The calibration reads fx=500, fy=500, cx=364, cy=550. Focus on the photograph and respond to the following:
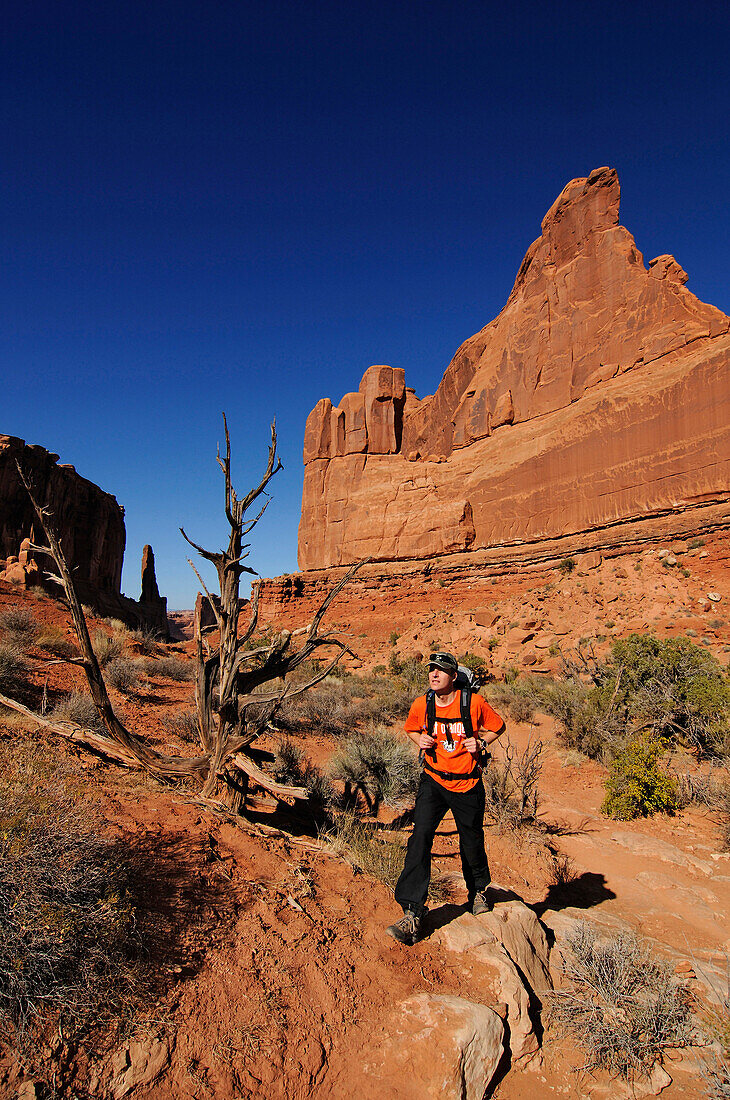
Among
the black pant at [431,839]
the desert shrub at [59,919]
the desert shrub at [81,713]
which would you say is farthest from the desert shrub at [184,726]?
A: the black pant at [431,839]

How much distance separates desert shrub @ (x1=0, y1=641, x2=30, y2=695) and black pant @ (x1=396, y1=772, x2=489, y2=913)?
240 inches

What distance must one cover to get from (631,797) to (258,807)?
4.54m

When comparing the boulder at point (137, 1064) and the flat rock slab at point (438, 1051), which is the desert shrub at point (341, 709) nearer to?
the flat rock slab at point (438, 1051)

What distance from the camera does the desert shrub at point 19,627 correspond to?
9.69 meters

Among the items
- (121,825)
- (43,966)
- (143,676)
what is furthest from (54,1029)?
(143,676)

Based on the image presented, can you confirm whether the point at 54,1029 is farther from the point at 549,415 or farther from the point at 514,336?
the point at 514,336

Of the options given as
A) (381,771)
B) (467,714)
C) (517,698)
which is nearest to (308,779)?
(381,771)

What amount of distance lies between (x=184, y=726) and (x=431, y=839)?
204 inches

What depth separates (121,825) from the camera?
352 centimetres

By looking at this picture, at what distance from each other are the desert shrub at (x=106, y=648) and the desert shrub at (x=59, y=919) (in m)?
8.74

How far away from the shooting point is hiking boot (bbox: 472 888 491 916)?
336cm

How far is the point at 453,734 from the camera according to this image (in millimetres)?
3379

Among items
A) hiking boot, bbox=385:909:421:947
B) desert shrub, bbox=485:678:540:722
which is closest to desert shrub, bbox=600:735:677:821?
hiking boot, bbox=385:909:421:947

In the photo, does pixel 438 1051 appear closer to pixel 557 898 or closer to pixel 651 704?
pixel 557 898
